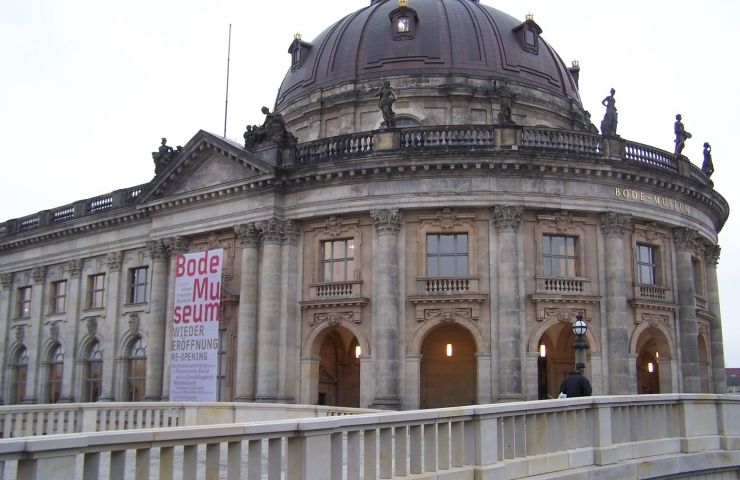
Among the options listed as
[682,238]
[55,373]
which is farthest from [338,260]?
[55,373]

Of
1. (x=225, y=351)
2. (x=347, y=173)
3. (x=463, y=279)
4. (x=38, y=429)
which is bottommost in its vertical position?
(x=38, y=429)

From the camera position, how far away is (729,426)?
15203 millimetres

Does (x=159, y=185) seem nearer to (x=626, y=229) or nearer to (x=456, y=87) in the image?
(x=456, y=87)

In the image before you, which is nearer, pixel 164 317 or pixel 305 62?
pixel 164 317

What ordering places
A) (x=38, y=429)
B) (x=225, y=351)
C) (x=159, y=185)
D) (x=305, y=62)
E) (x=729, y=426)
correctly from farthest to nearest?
1. (x=305, y=62)
2. (x=159, y=185)
3. (x=225, y=351)
4. (x=38, y=429)
5. (x=729, y=426)

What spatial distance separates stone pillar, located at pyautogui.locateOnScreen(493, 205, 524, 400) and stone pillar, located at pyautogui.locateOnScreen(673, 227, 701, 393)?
7.88 m

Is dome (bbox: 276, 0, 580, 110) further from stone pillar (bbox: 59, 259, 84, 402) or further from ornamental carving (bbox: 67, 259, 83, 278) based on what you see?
stone pillar (bbox: 59, 259, 84, 402)

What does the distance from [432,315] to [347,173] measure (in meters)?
6.48

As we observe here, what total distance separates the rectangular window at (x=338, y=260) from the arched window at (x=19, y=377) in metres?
23.2

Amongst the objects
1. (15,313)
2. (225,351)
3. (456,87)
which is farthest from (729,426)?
(15,313)

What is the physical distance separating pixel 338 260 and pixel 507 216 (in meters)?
7.03

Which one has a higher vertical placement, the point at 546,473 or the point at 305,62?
the point at 305,62

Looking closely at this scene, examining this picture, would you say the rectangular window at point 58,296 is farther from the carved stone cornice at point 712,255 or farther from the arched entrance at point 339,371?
the carved stone cornice at point 712,255

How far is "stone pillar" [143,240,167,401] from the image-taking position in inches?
1479
